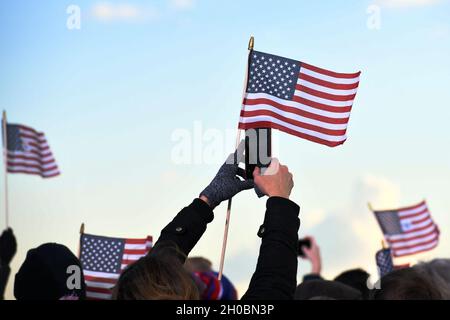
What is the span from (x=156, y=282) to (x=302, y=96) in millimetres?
4411

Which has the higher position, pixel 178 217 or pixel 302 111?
pixel 302 111

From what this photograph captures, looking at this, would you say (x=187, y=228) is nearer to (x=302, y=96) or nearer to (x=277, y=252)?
(x=277, y=252)

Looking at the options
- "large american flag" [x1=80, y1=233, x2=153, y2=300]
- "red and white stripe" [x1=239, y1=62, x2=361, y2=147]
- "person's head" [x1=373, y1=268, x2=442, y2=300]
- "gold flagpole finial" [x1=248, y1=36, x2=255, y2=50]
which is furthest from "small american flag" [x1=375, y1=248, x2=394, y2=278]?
"person's head" [x1=373, y1=268, x2=442, y2=300]

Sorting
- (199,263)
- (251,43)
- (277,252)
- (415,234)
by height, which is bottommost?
(415,234)

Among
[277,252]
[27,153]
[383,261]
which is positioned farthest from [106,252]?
[27,153]

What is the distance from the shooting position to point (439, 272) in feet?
15.6

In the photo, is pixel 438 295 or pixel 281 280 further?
pixel 438 295

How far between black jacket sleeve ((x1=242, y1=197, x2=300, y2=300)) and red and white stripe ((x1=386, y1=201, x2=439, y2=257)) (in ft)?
46.6

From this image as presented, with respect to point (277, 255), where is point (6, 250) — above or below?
below

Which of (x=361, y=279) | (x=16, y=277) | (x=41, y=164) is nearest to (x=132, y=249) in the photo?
(x=361, y=279)

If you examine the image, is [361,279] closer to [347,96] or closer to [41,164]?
[347,96]
